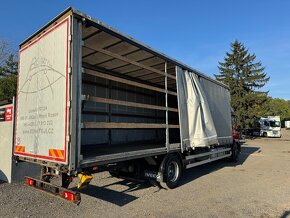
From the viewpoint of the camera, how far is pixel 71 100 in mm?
4379

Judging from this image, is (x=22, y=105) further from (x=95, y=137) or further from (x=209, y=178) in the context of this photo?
(x=209, y=178)

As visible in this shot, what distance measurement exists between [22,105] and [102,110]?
3537 millimetres

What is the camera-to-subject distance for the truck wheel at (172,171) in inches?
273

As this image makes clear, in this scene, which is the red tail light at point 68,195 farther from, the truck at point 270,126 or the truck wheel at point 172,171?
the truck at point 270,126

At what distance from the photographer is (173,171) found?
743 cm

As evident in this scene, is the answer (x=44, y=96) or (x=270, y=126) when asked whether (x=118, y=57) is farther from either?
(x=270, y=126)

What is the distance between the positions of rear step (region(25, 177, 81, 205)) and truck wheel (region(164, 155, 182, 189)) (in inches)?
114

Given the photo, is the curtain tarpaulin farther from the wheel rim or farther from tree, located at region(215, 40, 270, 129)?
tree, located at region(215, 40, 270, 129)

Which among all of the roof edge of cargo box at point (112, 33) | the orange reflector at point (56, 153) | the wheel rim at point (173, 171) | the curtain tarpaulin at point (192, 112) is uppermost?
the roof edge of cargo box at point (112, 33)

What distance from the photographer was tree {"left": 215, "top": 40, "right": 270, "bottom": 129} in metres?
36.5

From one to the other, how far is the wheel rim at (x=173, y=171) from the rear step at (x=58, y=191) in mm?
3228

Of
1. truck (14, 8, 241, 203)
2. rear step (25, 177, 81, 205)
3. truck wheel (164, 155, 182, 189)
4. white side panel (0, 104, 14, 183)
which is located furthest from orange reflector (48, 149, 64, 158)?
white side panel (0, 104, 14, 183)

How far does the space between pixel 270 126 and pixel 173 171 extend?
112ft

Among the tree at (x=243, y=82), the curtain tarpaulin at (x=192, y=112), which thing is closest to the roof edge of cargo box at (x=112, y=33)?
the curtain tarpaulin at (x=192, y=112)
